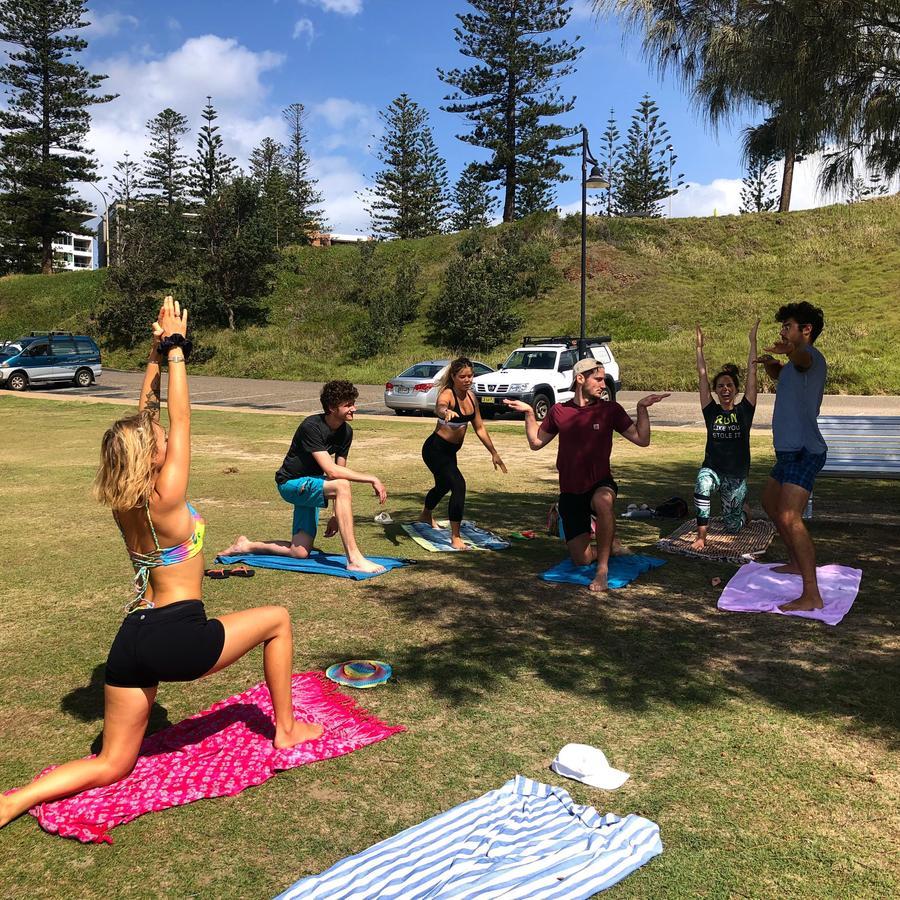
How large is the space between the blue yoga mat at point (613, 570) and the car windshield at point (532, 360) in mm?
15421

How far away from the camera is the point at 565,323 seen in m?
42.2

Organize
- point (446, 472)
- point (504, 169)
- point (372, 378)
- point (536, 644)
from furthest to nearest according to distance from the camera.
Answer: point (504, 169) → point (372, 378) → point (446, 472) → point (536, 644)

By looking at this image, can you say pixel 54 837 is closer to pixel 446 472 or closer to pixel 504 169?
pixel 446 472

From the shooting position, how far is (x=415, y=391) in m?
23.0

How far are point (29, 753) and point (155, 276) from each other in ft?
160

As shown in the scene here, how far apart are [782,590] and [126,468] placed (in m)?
4.81

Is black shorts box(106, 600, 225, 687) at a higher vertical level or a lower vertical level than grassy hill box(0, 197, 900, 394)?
lower

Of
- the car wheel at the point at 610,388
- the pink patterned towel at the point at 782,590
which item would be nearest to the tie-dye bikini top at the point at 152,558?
the pink patterned towel at the point at 782,590

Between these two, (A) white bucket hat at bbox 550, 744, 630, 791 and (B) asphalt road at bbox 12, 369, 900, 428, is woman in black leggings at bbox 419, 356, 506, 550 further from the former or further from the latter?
(B) asphalt road at bbox 12, 369, 900, 428

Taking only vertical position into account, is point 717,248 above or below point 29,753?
above

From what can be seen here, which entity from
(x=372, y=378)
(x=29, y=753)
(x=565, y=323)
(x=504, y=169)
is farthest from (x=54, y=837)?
(x=504, y=169)

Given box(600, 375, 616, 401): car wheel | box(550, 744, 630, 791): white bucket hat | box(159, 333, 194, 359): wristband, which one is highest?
box(159, 333, 194, 359): wristband

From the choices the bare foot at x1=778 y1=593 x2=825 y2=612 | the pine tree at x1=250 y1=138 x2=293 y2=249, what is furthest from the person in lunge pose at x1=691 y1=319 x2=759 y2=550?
the pine tree at x1=250 y1=138 x2=293 y2=249

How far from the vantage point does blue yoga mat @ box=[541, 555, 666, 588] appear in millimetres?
6727
